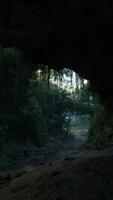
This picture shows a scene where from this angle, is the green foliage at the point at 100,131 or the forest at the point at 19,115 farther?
the forest at the point at 19,115

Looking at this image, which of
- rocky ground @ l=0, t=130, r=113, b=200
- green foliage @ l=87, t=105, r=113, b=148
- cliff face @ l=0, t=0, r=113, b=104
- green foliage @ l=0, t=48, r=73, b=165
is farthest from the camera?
green foliage @ l=0, t=48, r=73, b=165

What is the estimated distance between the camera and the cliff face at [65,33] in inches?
129

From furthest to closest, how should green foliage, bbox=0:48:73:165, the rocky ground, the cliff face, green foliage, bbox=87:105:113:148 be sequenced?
green foliage, bbox=0:48:73:165, green foliage, bbox=87:105:113:148, the rocky ground, the cliff face

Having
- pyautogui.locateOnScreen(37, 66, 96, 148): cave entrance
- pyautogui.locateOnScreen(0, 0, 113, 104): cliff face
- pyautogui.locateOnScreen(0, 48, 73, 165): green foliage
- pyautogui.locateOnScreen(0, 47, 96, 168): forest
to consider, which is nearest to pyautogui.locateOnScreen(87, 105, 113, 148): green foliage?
pyautogui.locateOnScreen(37, 66, 96, 148): cave entrance

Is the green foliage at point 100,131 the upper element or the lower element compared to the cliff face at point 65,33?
lower

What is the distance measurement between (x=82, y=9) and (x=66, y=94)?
25.9 m

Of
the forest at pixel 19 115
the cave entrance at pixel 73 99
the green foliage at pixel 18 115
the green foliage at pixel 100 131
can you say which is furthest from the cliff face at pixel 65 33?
the green foliage at pixel 18 115

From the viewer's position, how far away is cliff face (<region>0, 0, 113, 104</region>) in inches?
129

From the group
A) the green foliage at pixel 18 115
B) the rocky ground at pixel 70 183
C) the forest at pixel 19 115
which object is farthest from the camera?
the green foliage at pixel 18 115

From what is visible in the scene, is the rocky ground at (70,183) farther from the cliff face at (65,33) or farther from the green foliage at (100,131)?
the green foliage at (100,131)

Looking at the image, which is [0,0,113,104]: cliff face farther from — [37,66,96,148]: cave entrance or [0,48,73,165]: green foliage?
[0,48,73,165]: green foliage

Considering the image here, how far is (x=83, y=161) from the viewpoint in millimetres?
4930

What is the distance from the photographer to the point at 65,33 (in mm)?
3891

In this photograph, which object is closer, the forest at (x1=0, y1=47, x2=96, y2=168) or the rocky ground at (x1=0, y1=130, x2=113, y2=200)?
the rocky ground at (x1=0, y1=130, x2=113, y2=200)
